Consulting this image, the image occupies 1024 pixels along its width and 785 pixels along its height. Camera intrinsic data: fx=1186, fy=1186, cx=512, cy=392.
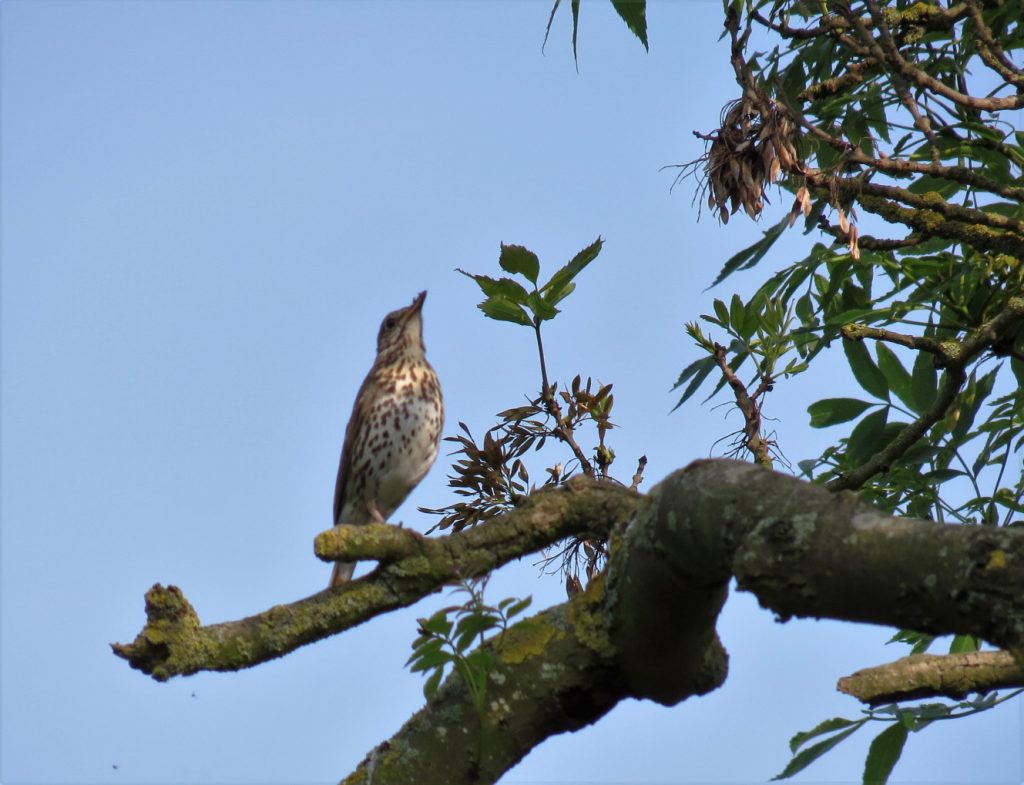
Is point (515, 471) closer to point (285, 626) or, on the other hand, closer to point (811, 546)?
point (285, 626)

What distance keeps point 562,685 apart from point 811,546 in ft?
4.21

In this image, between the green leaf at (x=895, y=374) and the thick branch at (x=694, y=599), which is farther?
the green leaf at (x=895, y=374)

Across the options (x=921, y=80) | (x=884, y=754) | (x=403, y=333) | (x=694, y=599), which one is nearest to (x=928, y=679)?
(x=884, y=754)

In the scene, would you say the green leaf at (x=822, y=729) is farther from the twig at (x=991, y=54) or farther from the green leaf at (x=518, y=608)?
the twig at (x=991, y=54)

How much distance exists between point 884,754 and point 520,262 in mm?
2057

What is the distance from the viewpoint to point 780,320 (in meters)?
4.95

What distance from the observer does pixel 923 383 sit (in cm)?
480

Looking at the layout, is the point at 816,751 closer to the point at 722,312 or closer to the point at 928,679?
the point at 928,679

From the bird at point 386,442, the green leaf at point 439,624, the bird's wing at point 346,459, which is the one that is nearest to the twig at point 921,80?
the green leaf at point 439,624

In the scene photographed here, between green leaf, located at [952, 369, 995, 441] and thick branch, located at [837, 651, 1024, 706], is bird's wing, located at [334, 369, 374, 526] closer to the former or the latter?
green leaf, located at [952, 369, 995, 441]

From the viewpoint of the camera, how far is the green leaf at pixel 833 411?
4.99m

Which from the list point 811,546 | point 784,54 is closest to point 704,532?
point 811,546

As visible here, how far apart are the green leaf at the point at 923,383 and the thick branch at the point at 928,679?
1296 millimetres

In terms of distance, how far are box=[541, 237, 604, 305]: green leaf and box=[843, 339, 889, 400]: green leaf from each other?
1304mm
